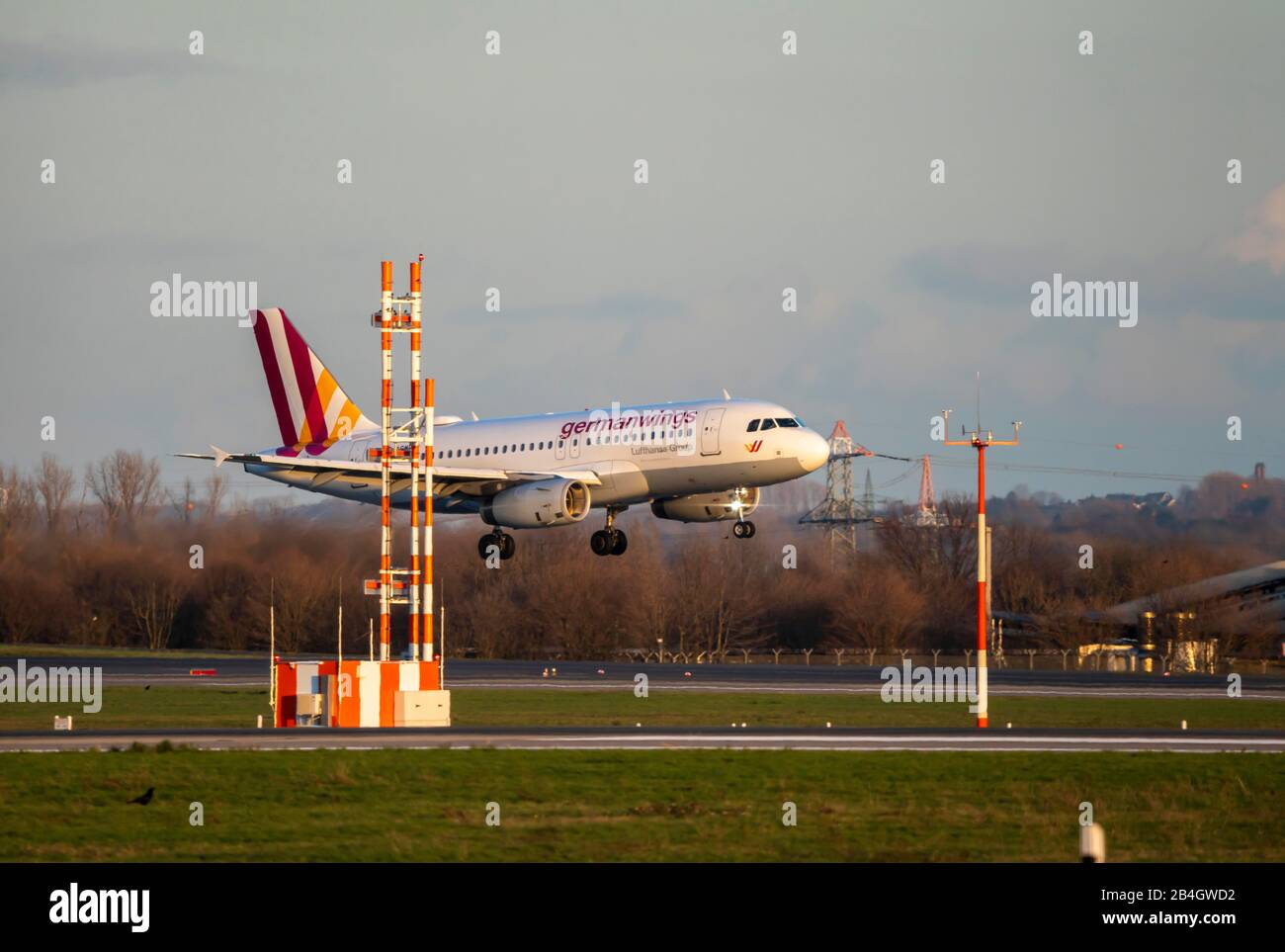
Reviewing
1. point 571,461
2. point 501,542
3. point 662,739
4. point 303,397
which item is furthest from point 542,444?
point 662,739

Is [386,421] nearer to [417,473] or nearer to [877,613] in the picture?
[417,473]

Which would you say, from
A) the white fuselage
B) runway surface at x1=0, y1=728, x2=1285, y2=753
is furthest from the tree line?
runway surface at x1=0, y1=728, x2=1285, y2=753

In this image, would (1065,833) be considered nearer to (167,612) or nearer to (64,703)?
(64,703)

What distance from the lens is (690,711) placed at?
55.9 metres

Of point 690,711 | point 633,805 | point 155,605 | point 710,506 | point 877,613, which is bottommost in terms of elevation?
point 690,711

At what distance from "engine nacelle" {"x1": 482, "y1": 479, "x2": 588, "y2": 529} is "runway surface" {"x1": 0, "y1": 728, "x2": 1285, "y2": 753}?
2087 centimetres

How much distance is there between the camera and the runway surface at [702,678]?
226 feet

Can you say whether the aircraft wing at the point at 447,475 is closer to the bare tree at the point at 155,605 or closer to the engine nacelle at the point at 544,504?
the engine nacelle at the point at 544,504

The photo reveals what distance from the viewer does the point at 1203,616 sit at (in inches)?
4033

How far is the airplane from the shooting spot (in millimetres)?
61938

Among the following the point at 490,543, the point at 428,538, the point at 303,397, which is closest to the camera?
the point at 428,538

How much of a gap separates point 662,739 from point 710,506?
87.2 feet
